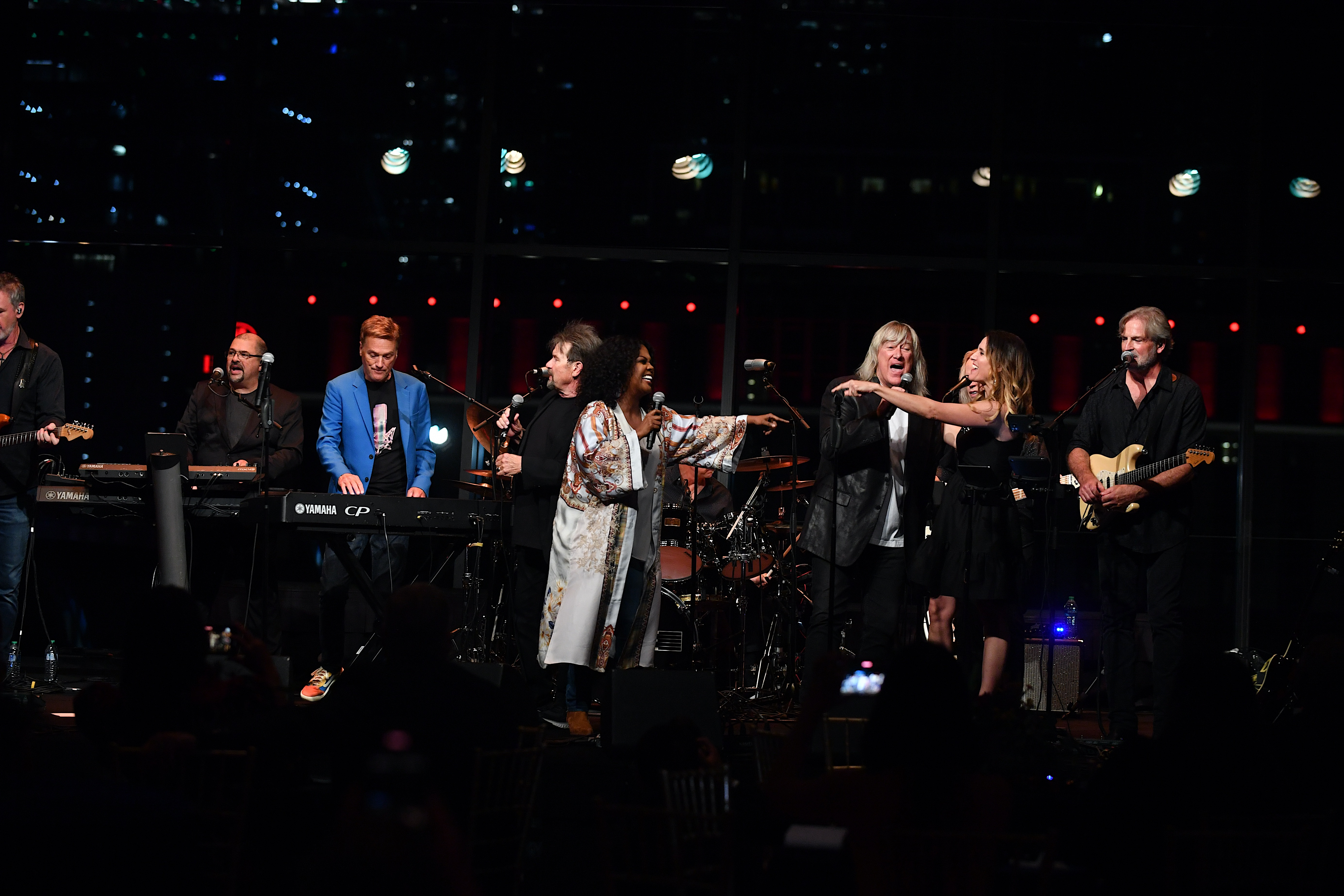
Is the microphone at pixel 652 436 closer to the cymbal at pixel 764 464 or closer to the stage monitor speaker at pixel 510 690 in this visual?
the cymbal at pixel 764 464

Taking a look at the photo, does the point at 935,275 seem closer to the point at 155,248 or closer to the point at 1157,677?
the point at 1157,677

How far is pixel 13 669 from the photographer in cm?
581

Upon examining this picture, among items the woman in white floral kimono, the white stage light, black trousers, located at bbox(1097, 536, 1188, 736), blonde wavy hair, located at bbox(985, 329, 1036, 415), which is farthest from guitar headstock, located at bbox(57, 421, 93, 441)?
black trousers, located at bbox(1097, 536, 1188, 736)

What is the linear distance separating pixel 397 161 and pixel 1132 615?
202 inches

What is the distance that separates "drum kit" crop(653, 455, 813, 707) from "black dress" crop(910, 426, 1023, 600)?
1.18 m

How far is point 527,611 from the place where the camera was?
18.1 ft

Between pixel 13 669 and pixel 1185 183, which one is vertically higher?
pixel 1185 183

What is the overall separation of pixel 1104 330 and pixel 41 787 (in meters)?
7.60

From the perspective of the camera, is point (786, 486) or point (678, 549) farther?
point (678, 549)

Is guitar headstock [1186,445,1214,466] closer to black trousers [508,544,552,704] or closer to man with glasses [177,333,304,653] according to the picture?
black trousers [508,544,552,704]

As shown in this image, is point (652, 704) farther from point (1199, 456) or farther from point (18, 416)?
point (18, 416)

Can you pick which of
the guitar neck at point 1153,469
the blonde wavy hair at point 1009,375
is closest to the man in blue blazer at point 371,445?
the blonde wavy hair at point 1009,375

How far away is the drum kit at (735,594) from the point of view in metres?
6.56

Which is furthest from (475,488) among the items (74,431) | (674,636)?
(74,431)
